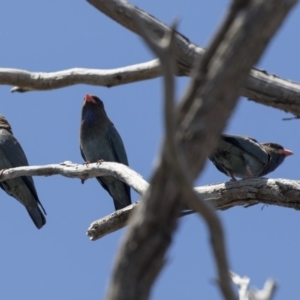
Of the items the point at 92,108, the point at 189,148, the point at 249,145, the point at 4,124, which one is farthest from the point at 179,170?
the point at 4,124

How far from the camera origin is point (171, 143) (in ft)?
7.97

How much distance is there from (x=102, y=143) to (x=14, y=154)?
1367 millimetres

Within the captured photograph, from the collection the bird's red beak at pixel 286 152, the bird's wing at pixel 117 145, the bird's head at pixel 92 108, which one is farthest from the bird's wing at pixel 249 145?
the bird's head at pixel 92 108

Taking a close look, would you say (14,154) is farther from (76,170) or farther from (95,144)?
(76,170)

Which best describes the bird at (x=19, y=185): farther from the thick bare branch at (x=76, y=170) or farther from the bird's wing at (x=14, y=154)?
the thick bare branch at (x=76, y=170)

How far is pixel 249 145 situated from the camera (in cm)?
947

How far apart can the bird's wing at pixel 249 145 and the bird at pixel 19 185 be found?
3.14 meters

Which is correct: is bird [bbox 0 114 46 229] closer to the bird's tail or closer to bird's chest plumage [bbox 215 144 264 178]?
the bird's tail

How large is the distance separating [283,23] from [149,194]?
3.10ft

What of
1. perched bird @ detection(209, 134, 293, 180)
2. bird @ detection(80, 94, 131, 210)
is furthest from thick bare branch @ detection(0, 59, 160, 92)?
bird @ detection(80, 94, 131, 210)

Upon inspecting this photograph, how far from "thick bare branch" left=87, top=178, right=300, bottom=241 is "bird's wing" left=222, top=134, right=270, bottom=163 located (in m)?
2.45

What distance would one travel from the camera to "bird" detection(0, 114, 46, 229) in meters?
11.3

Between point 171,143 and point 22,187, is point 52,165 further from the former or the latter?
point 171,143

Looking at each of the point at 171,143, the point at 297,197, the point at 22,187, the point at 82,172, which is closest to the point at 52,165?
the point at 82,172
